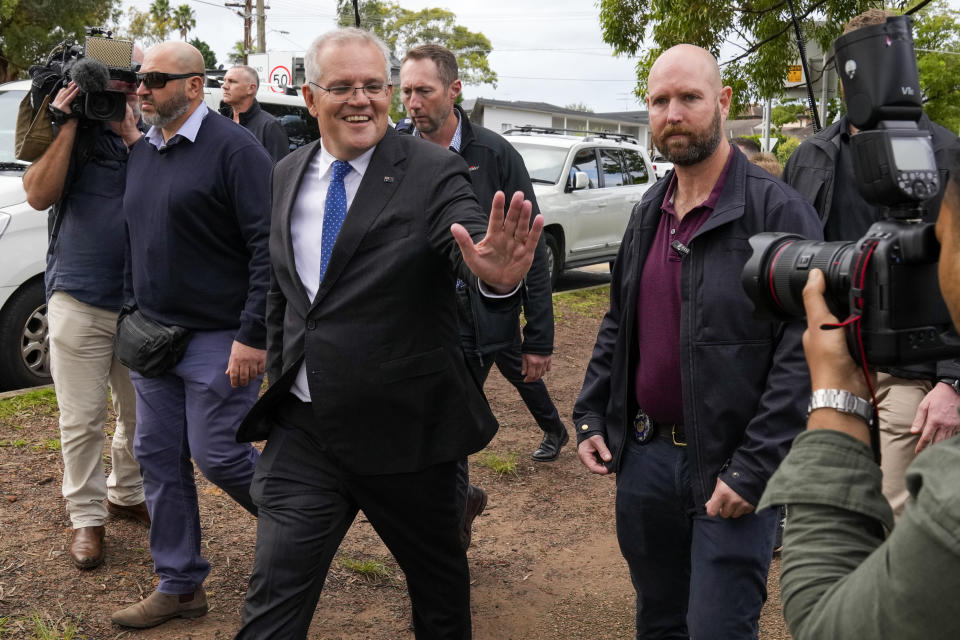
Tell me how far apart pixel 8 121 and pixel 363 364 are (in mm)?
5842

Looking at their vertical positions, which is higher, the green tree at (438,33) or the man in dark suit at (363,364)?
the green tree at (438,33)

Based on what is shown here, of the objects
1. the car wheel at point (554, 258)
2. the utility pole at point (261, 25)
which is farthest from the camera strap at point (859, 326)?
the utility pole at point (261, 25)

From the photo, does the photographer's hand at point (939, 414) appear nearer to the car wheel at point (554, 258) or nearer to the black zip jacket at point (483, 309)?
the black zip jacket at point (483, 309)

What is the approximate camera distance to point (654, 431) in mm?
3037

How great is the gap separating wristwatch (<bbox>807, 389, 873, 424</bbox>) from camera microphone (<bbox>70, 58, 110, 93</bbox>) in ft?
11.8

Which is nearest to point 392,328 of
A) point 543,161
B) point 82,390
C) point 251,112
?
point 82,390

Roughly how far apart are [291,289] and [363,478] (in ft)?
1.99

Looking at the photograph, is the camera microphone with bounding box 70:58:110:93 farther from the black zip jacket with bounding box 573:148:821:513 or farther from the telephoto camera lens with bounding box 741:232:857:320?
the telephoto camera lens with bounding box 741:232:857:320

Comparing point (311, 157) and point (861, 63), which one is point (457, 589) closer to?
point (311, 157)

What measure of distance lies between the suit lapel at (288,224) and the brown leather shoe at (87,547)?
204 centimetres

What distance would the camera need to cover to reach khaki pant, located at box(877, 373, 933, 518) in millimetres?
3594

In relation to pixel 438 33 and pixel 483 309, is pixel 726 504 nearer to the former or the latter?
pixel 483 309

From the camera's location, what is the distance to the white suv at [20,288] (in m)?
6.48

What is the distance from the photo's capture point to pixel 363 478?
3.02 meters
